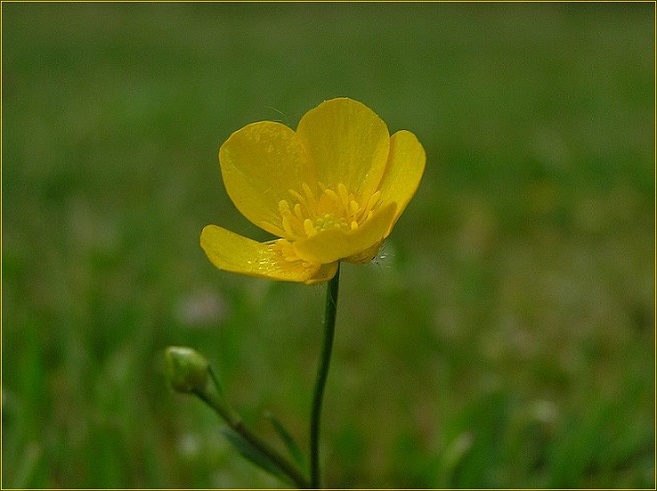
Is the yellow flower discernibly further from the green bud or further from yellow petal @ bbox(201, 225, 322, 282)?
the green bud

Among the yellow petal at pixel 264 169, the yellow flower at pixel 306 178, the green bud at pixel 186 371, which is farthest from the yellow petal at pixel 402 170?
the green bud at pixel 186 371

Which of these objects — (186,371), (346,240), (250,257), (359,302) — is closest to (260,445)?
(186,371)

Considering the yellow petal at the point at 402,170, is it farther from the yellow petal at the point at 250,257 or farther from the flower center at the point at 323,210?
the yellow petal at the point at 250,257

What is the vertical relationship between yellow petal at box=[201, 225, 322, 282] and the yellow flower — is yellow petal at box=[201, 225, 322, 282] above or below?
below

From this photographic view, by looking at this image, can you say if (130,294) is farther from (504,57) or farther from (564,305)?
(504,57)

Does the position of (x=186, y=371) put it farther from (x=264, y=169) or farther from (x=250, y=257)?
(x=264, y=169)

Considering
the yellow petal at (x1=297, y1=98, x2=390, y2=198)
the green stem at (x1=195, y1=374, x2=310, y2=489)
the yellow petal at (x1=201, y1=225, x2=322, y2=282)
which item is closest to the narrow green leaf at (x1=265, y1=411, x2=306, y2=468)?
the green stem at (x1=195, y1=374, x2=310, y2=489)
